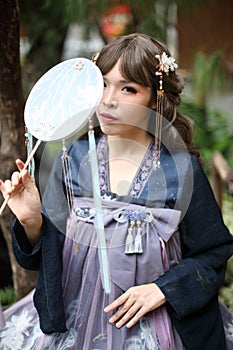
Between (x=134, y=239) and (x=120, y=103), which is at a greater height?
(x=120, y=103)

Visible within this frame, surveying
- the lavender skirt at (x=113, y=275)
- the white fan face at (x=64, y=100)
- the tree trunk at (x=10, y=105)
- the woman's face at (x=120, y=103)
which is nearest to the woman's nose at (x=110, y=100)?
the woman's face at (x=120, y=103)

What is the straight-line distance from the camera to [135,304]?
1.20 metres

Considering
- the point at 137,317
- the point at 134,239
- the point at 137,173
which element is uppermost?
the point at 137,173

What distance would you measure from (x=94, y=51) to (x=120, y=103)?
1.66 metres

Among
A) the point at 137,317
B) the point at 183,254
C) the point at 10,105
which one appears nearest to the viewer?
the point at 137,317

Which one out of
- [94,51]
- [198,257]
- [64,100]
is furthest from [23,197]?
[94,51]

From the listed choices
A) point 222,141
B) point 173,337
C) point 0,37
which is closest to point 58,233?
point 173,337

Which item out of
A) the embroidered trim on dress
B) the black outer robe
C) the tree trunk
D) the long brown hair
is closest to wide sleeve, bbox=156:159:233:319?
the black outer robe

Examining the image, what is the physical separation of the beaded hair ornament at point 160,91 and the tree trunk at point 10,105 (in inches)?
17.8

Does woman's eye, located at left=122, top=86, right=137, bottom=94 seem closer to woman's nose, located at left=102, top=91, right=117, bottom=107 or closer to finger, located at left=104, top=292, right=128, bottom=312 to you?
woman's nose, located at left=102, top=91, right=117, bottom=107

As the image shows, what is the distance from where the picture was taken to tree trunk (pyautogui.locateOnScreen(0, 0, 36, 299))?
1437 millimetres

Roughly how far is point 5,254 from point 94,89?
1322 millimetres

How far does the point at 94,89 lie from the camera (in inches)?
42.6

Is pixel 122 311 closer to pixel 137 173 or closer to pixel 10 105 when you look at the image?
pixel 137 173
